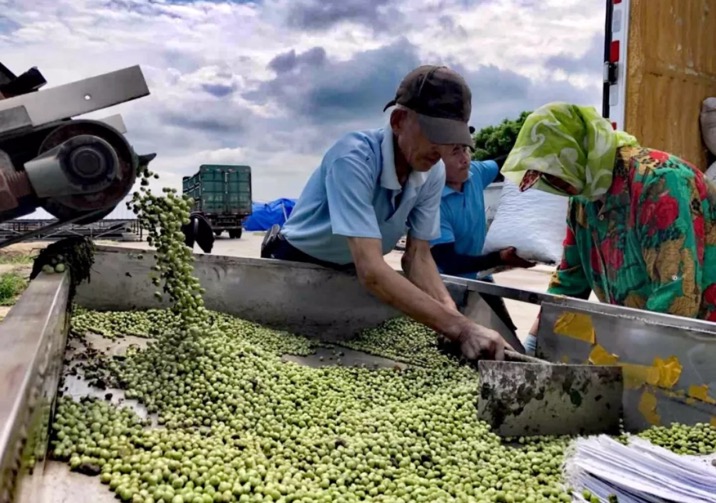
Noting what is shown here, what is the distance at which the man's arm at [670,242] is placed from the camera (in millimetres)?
2453

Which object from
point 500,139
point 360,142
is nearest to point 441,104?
point 360,142

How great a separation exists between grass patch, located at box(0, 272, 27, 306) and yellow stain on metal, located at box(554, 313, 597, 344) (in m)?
6.94

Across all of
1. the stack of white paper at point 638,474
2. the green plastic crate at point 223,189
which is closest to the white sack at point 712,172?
the stack of white paper at point 638,474

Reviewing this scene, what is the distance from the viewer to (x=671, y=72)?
461cm

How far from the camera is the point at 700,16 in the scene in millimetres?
4766

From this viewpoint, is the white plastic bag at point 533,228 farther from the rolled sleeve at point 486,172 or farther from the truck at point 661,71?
the truck at point 661,71

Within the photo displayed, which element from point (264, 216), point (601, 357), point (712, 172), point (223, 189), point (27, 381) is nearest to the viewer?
point (27, 381)

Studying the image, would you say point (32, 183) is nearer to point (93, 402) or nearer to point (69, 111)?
point (69, 111)

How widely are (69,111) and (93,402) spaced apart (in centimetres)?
170

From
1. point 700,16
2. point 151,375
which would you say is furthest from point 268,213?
point 151,375

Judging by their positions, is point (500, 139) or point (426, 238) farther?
point (500, 139)

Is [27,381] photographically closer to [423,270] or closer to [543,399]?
[543,399]

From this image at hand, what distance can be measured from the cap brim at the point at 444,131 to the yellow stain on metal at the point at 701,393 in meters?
1.23

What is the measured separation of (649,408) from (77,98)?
9.40ft
